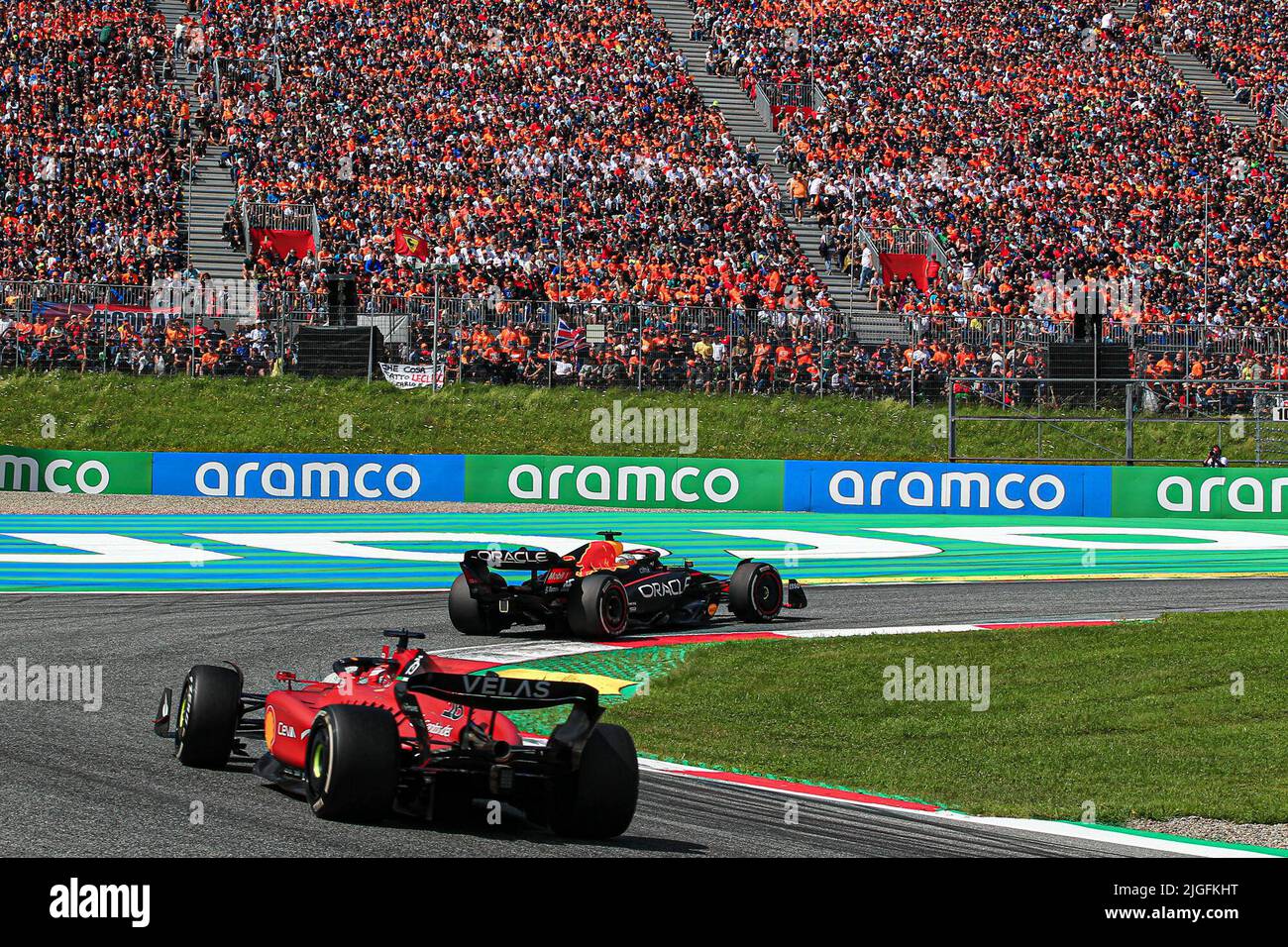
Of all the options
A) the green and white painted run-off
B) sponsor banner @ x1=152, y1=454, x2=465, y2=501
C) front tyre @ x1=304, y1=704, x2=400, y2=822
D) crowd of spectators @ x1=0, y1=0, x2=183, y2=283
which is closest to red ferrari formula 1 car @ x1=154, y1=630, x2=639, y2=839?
front tyre @ x1=304, y1=704, x2=400, y2=822

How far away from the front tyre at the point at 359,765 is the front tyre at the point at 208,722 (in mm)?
1443

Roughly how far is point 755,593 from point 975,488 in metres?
13.1

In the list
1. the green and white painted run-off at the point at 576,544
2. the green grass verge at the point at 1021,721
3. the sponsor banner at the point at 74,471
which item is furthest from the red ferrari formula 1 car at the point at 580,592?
the sponsor banner at the point at 74,471

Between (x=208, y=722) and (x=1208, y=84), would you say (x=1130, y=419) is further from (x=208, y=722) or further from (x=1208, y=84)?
(x=1208, y=84)

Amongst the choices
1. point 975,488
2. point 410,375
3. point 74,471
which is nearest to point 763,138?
point 410,375

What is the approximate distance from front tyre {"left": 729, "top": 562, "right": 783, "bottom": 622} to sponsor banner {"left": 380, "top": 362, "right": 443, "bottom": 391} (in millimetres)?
14993

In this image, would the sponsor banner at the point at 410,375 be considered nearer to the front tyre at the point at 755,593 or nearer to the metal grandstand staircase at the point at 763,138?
the metal grandstand staircase at the point at 763,138

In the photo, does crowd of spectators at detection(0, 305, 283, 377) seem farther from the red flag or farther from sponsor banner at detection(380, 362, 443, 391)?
the red flag

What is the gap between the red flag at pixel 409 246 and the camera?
33.5 metres

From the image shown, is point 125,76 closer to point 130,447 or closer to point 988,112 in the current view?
point 130,447

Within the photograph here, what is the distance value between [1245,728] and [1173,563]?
1229 cm

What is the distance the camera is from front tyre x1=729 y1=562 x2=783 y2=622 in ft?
52.3

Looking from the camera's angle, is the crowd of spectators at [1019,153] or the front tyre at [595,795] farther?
the crowd of spectators at [1019,153]
